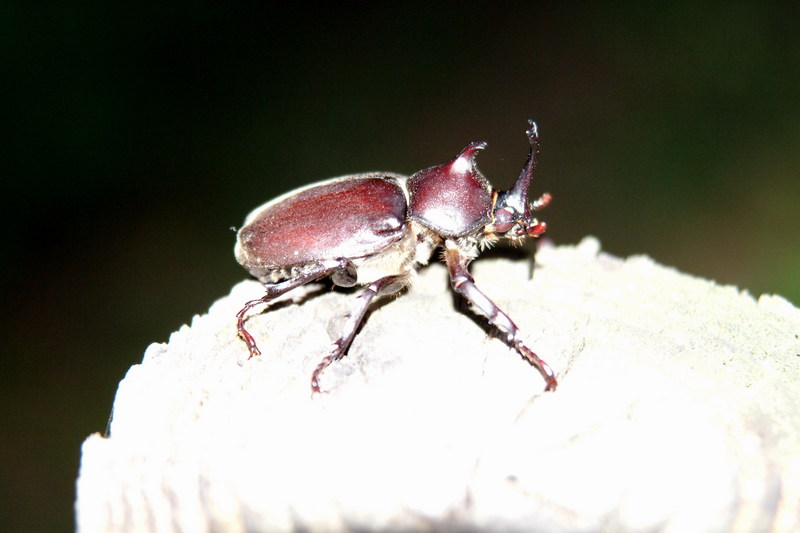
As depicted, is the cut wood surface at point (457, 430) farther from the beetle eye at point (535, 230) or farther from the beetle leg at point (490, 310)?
the beetle eye at point (535, 230)

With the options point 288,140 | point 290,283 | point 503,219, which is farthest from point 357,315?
point 288,140

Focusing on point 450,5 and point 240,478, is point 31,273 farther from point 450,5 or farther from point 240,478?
point 450,5

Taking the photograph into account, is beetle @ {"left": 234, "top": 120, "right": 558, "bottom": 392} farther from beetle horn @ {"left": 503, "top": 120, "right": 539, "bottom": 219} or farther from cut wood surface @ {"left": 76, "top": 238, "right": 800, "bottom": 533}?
cut wood surface @ {"left": 76, "top": 238, "right": 800, "bottom": 533}

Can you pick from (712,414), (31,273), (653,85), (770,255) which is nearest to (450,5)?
(653,85)

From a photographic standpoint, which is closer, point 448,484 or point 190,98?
point 448,484

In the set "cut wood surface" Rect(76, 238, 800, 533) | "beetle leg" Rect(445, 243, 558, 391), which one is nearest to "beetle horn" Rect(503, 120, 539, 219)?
"beetle leg" Rect(445, 243, 558, 391)

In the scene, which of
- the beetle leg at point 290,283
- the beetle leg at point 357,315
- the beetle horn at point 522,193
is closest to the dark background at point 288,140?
the beetle horn at point 522,193

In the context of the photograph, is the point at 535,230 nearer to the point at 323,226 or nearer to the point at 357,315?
the point at 323,226
